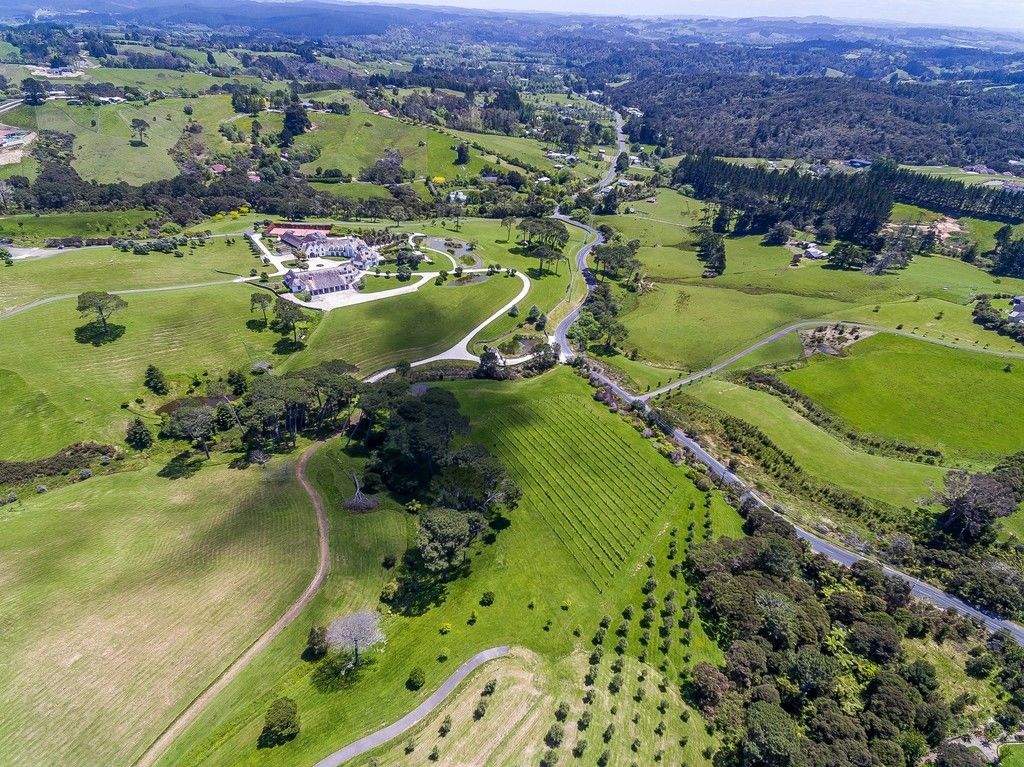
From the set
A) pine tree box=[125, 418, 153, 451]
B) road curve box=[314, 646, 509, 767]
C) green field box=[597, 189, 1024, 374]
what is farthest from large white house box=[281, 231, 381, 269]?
road curve box=[314, 646, 509, 767]

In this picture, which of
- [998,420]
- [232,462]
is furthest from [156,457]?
[998,420]

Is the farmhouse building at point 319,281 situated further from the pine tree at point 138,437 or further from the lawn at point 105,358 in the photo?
the pine tree at point 138,437

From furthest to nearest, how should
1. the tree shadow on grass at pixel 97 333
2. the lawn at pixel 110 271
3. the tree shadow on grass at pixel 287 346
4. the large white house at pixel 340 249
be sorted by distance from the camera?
the large white house at pixel 340 249 → the lawn at pixel 110 271 → the tree shadow on grass at pixel 287 346 → the tree shadow on grass at pixel 97 333

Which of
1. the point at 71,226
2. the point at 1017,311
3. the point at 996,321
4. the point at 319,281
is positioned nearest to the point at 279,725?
the point at 319,281

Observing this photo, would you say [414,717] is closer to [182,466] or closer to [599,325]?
[182,466]

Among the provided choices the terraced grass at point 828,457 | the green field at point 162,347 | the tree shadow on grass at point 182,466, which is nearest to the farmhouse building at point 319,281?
the green field at point 162,347

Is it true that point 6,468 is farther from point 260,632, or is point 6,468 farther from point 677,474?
point 677,474

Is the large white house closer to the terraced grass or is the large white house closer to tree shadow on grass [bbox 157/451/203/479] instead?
tree shadow on grass [bbox 157/451/203/479]
